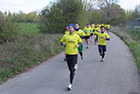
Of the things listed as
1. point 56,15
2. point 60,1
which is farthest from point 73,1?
point 56,15

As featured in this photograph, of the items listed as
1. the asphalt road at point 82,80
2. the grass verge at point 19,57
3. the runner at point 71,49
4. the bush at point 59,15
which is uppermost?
the bush at point 59,15

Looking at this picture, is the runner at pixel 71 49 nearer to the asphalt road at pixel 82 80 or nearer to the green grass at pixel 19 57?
the asphalt road at pixel 82 80

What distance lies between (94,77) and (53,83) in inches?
67.0

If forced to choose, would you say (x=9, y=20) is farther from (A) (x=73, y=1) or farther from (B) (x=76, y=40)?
(A) (x=73, y=1)

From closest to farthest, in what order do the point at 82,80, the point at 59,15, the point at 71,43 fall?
the point at 71,43, the point at 82,80, the point at 59,15

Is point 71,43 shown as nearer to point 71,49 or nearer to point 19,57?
point 71,49

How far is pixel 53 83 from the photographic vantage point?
5352 millimetres

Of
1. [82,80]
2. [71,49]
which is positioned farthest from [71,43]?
[82,80]

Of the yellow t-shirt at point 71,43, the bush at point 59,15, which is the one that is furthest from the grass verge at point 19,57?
the bush at point 59,15

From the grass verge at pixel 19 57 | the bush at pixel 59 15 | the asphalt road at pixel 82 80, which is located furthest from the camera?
the bush at pixel 59 15

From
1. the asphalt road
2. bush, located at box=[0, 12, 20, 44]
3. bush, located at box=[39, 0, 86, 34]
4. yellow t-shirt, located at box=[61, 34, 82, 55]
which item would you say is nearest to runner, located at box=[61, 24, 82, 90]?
yellow t-shirt, located at box=[61, 34, 82, 55]

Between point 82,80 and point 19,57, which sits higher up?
point 19,57

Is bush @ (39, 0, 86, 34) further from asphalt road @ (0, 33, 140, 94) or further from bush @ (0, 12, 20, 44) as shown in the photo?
asphalt road @ (0, 33, 140, 94)

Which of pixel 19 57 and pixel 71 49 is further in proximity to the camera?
pixel 19 57
